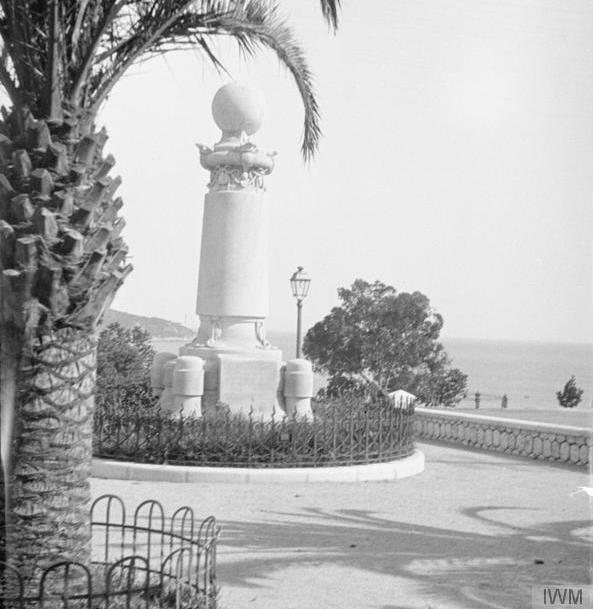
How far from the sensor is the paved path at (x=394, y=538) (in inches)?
275

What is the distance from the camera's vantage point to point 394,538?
907 centimetres

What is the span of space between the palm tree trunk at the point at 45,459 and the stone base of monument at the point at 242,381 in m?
9.01

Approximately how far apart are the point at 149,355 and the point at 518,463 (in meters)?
13.6

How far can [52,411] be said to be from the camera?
17.9 feet

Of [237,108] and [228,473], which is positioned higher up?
[237,108]

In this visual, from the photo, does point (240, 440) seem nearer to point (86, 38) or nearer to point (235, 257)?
point (235, 257)

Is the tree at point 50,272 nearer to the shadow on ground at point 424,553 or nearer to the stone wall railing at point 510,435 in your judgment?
the shadow on ground at point 424,553

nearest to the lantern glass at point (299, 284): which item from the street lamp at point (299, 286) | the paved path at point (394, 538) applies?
the street lamp at point (299, 286)

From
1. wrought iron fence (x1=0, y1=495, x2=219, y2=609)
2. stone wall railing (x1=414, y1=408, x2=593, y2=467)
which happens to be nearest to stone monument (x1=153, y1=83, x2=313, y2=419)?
stone wall railing (x1=414, y1=408, x2=593, y2=467)

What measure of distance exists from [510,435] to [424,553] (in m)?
9.29

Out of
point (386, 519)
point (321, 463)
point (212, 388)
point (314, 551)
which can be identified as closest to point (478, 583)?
point (314, 551)

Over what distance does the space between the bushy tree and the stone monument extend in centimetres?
274

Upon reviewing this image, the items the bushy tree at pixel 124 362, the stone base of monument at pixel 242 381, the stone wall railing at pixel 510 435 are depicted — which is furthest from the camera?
the bushy tree at pixel 124 362

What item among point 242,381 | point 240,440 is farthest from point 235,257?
point 240,440
